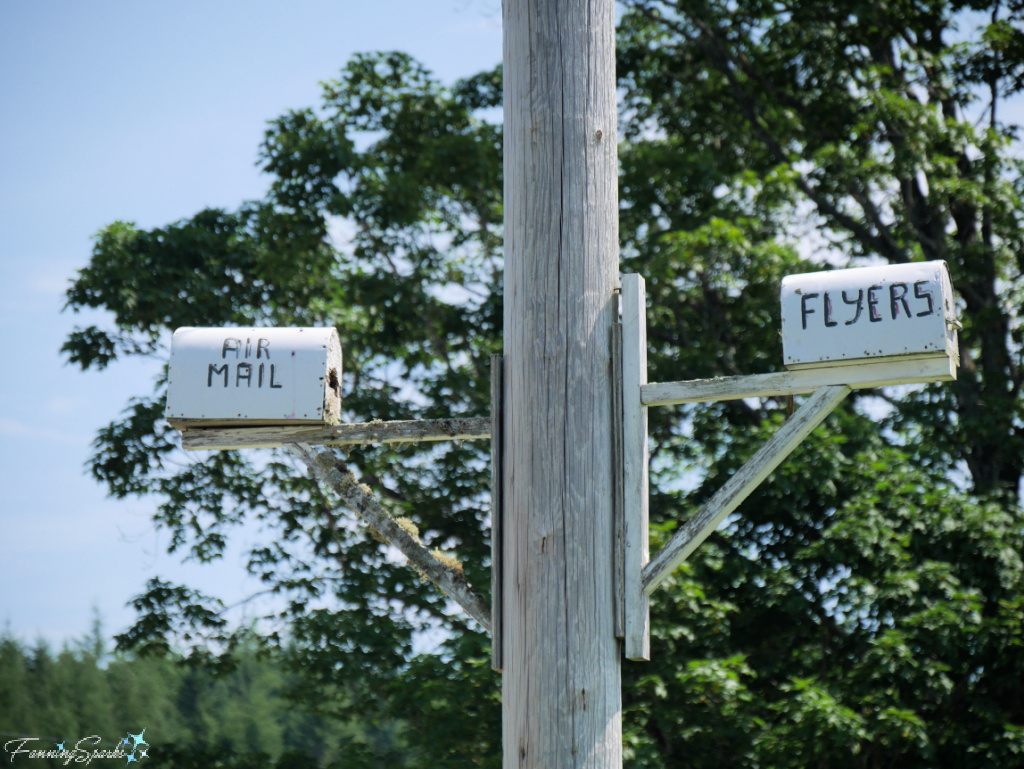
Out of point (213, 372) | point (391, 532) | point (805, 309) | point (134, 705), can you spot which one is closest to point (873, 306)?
point (805, 309)

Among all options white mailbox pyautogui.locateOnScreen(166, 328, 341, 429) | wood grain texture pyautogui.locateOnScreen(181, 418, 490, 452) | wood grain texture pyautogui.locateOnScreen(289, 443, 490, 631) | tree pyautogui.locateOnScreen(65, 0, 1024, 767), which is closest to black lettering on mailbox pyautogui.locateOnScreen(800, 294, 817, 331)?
wood grain texture pyautogui.locateOnScreen(181, 418, 490, 452)

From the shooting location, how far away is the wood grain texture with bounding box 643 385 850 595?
259 cm

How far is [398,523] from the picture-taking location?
3053mm

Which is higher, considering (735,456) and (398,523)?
(735,456)

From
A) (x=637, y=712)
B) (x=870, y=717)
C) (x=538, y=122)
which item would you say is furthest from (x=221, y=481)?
(x=538, y=122)

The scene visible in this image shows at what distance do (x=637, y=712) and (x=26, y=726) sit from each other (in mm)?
16976

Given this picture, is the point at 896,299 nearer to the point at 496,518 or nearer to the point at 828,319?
the point at 828,319

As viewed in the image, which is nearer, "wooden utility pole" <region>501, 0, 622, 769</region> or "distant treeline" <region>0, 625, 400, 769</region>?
"wooden utility pole" <region>501, 0, 622, 769</region>

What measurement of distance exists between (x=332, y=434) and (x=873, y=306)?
4.62ft

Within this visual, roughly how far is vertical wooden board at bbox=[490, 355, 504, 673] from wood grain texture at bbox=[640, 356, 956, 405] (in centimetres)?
36

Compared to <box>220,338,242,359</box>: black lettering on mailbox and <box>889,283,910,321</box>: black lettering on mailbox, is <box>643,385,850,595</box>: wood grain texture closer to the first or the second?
<box>889,283,910,321</box>: black lettering on mailbox

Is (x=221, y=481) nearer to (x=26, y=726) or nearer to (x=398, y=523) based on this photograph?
(x=398, y=523)

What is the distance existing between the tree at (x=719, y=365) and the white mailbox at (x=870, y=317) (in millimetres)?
4490

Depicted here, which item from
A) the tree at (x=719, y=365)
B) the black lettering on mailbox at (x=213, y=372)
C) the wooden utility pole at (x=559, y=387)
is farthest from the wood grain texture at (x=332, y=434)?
the tree at (x=719, y=365)
